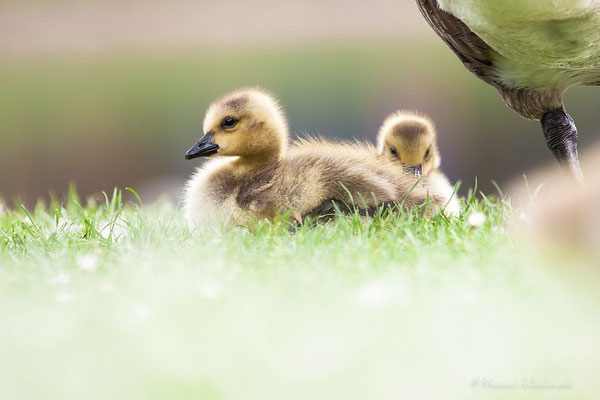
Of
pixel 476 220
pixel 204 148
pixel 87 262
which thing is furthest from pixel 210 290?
pixel 204 148

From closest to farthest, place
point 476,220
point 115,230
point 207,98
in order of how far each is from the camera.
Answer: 1. point 476,220
2. point 115,230
3. point 207,98

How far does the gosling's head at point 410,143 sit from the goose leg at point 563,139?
0.50m

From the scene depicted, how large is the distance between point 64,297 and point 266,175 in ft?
4.01

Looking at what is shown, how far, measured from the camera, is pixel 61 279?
2400mm

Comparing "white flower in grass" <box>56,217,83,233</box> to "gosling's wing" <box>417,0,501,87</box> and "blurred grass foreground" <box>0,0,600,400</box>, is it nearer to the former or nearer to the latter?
"blurred grass foreground" <box>0,0,600,400</box>

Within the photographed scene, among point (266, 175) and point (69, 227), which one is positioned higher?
point (266, 175)

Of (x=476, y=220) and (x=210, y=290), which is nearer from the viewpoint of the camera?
(x=210, y=290)

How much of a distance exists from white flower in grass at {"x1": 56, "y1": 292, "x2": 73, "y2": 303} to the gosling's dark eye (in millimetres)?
1279

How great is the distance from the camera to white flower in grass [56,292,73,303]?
2.19m

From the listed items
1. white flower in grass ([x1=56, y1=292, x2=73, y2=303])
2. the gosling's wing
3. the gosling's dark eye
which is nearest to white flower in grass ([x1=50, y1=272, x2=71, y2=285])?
white flower in grass ([x1=56, y1=292, x2=73, y2=303])

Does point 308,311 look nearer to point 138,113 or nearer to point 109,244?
point 109,244

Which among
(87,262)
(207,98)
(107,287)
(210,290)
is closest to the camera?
(210,290)

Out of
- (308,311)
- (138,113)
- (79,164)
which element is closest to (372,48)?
(138,113)

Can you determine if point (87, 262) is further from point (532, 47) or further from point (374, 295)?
point (532, 47)
